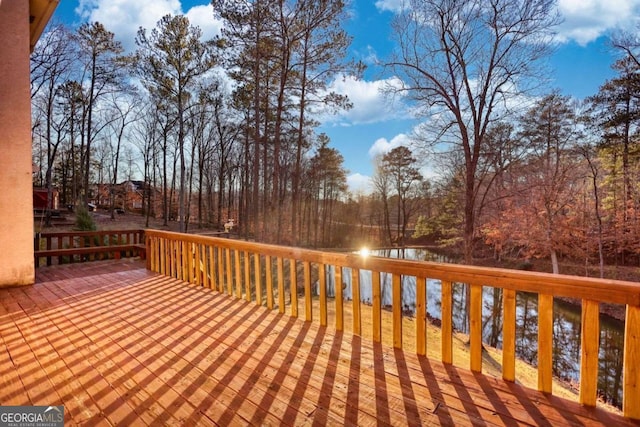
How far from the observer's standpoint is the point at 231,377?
209 centimetres

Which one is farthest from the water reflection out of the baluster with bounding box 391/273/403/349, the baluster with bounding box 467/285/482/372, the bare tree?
the baluster with bounding box 467/285/482/372

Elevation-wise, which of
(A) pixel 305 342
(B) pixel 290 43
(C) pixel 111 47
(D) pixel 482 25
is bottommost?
(A) pixel 305 342

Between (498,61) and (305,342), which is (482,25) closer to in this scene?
(498,61)

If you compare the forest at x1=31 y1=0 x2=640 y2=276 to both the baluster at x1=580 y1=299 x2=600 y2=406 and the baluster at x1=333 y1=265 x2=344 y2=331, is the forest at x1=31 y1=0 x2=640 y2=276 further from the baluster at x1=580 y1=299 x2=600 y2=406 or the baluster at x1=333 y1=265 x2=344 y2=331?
the baluster at x1=580 y1=299 x2=600 y2=406

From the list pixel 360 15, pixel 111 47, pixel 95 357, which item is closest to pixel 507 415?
pixel 95 357

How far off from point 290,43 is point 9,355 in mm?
10021

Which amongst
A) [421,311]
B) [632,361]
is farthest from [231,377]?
[632,361]

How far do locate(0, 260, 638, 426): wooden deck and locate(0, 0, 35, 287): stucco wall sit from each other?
115 cm

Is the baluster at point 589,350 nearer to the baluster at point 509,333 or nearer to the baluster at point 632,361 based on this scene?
the baluster at point 632,361

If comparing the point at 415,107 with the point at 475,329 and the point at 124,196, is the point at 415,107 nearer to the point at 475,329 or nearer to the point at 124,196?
the point at 475,329

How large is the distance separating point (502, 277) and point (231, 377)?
191 centimetres

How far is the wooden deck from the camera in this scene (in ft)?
5.65

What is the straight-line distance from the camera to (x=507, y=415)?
1.73 m

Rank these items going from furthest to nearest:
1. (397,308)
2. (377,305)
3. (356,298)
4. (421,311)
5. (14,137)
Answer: (14,137), (356,298), (377,305), (397,308), (421,311)
